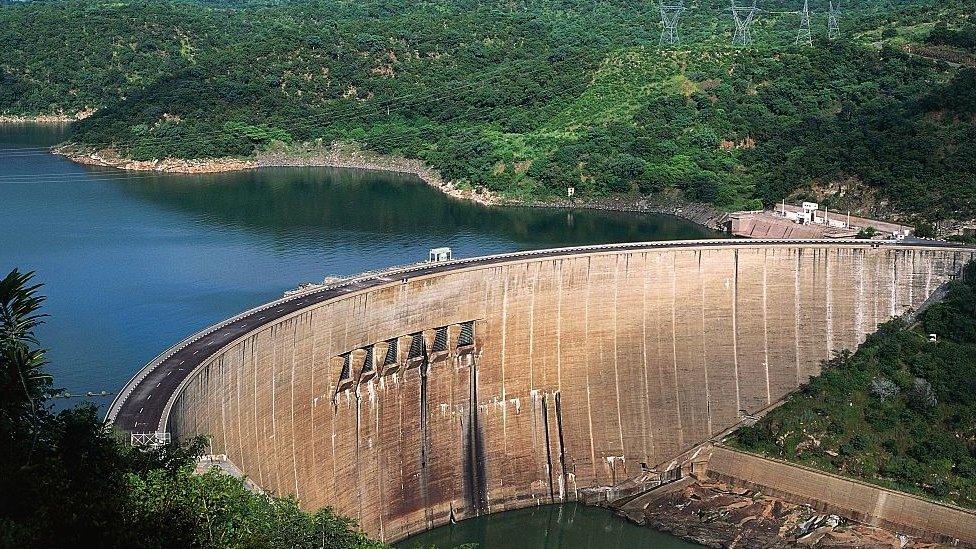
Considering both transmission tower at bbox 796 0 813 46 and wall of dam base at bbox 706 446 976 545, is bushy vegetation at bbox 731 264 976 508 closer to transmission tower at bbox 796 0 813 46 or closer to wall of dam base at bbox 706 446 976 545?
wall of dam base at bbox 706 446 976 545

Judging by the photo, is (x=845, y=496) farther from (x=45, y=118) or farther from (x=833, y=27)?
(x=45, y=118)

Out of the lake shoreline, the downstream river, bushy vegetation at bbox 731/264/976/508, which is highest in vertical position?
the lake shoreline

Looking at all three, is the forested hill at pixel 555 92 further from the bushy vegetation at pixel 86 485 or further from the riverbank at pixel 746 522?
the bushy vegetation at pixel 86 485

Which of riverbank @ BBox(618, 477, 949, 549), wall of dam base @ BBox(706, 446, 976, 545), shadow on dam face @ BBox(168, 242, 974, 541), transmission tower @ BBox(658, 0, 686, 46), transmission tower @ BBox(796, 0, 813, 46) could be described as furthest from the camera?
transmission tower @ BBox(658, 0, 686, 46)

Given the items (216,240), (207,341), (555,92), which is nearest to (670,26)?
(555,92)

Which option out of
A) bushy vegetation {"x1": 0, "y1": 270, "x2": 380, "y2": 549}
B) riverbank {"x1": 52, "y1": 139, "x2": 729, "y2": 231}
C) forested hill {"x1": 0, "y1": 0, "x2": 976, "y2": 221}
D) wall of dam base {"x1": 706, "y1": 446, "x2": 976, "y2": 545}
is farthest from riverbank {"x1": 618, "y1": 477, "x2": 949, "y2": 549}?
riverbank {"x1": 52, "y1": 139, "x2": 729, "y2": 231}
